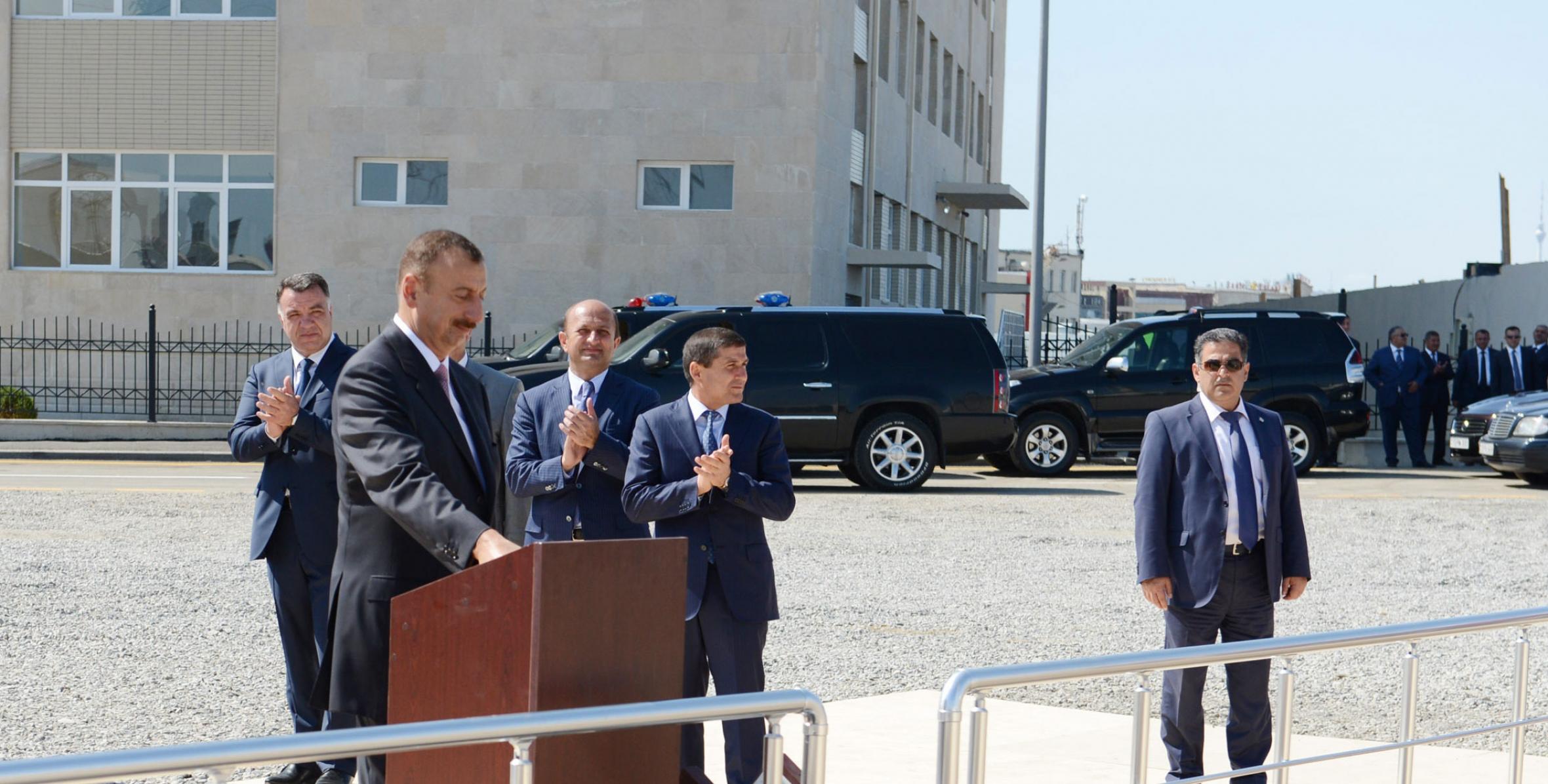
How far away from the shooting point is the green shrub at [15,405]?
24000 mm

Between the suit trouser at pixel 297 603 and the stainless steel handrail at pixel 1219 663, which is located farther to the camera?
the suit trouser at pixel 297 603

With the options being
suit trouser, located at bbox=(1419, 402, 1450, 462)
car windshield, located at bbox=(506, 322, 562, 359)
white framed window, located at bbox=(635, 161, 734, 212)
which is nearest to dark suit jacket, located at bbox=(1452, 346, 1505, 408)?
suit trouser, located at bbox=(1419, 402, 1450, 462)

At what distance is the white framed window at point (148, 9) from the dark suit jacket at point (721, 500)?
76.1 ft

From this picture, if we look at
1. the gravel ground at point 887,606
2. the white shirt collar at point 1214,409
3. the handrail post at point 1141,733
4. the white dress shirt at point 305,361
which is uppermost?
the white dress shirt at point 305,361

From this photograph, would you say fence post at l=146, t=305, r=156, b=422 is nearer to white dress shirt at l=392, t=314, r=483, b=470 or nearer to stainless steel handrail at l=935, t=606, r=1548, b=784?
white dress shirt at l=392, t=314, r=483, b=470

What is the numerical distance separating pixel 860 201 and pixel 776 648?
2230 cm

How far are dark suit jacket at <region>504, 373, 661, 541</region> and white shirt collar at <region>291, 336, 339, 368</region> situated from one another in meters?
0.70

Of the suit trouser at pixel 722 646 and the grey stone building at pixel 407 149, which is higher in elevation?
the grey stone building at pixel 407 149

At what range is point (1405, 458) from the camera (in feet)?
80.1

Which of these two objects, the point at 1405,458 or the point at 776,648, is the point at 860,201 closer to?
→ the point at 1405,458

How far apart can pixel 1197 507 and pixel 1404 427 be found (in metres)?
18.6

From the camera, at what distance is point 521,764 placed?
279 centimetres

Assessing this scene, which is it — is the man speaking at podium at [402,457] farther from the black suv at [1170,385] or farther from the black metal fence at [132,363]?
the black metal fence at [132,363]

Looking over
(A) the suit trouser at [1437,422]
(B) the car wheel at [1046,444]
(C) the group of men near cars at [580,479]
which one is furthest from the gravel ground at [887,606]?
(A) the suit trouser at [1437,422]
